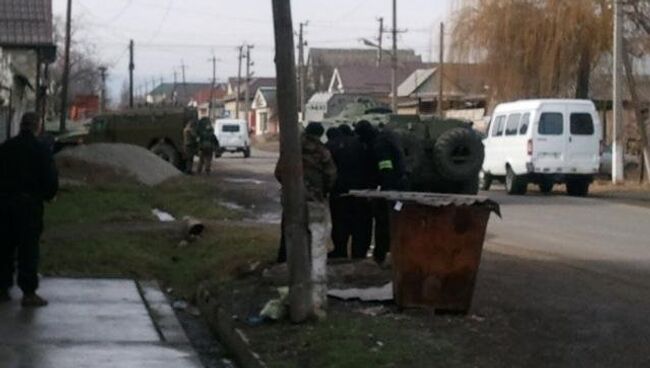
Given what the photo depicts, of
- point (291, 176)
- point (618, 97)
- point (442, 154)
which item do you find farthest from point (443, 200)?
point (618, 97)

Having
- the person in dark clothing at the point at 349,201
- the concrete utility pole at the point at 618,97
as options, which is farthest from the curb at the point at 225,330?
the concrete utility pole at the point at 618,97

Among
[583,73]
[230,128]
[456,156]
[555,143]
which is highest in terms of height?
[583,73]

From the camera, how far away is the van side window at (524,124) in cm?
3064

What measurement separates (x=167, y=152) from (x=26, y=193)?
1122 inches

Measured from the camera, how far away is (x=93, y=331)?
36.0 feet

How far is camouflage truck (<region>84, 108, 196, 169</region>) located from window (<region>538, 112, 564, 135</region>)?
13237 millimetres

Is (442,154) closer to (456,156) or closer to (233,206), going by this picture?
(456,156)

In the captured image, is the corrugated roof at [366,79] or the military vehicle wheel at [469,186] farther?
the corrugated roof at [366,79]

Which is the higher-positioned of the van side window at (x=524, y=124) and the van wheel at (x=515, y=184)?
the van side window at (x=524, y=124)

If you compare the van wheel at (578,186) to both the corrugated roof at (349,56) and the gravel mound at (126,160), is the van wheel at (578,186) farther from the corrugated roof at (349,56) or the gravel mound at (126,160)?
the corrugated roof at (349,56)

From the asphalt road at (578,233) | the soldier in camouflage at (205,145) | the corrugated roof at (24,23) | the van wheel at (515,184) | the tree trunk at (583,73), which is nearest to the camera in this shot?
the asphalt road at (578,233)

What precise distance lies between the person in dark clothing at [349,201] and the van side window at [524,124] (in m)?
17.0

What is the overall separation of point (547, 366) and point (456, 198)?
239 centimetres

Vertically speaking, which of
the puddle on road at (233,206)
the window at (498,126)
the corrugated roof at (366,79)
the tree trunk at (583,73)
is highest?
the corrugated roof at (366,79)
